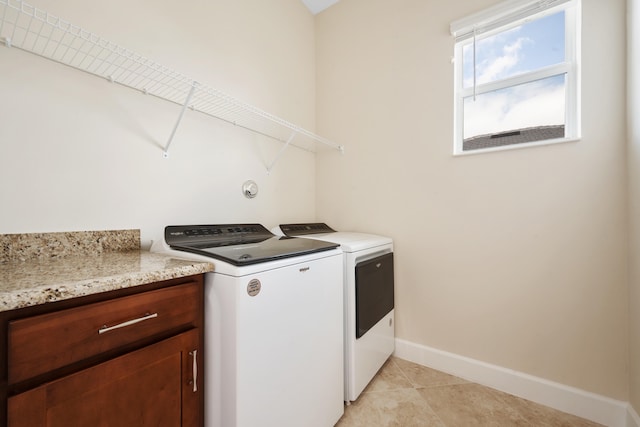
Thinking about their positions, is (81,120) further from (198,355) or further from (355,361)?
(355,361)

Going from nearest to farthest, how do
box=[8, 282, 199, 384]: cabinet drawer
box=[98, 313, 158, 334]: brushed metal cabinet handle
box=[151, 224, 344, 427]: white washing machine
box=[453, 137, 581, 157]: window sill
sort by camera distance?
box=[8, 282, 199, 384]: cabinet drawer → box=[98, 313, 158, 334]: brushed metal cabinet handle → box=[151, 224, 344, 427]: white washing machine → box=[453, 137, 581, 157]: window sill

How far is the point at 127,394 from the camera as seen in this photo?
0.74m

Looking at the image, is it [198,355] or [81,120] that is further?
[81,120]

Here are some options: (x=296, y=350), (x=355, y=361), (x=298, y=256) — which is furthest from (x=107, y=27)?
(x=355, y=361)

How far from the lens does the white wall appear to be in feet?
3.16

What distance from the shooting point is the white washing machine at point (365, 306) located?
1429 millimetres

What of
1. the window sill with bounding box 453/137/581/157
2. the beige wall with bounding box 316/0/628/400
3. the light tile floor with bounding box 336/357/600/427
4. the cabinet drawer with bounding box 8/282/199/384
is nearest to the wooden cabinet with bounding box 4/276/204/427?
the cabinet drawer with bounding box 8/282/199/384

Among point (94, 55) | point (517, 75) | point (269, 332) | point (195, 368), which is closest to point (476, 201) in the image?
point (517, 75)

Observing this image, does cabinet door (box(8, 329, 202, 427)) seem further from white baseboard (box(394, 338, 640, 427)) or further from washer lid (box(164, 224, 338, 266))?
white baseboard (box(394, 338, 640, 427))

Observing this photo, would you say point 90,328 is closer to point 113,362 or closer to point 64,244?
point 113,362

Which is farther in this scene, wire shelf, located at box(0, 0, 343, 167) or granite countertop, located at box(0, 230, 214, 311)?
wire shelf, located at box(0, 0, 343, 167)

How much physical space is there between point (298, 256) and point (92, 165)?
100cm

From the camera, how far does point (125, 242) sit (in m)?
1.19

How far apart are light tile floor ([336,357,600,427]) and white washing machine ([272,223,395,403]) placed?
10cm
